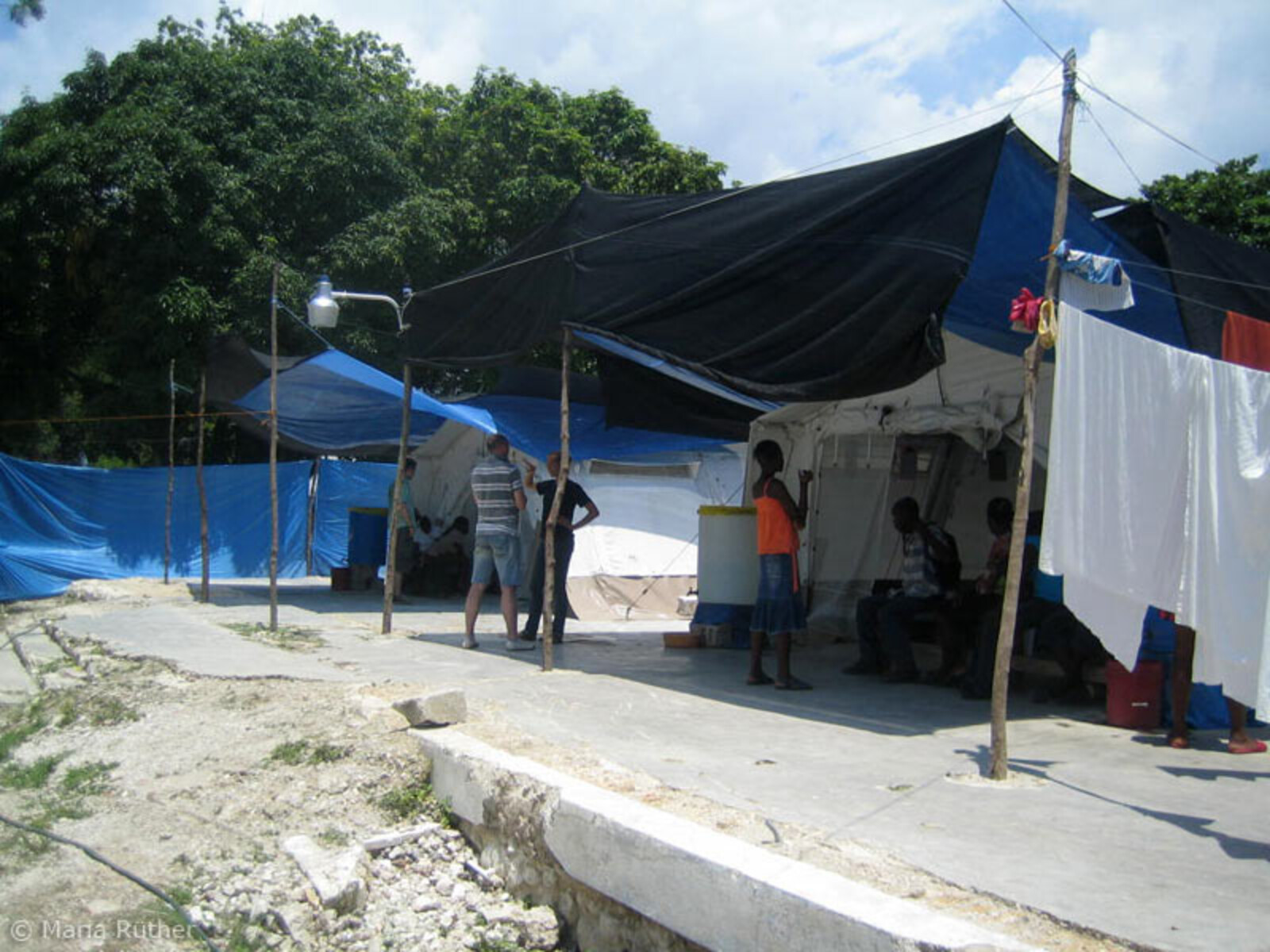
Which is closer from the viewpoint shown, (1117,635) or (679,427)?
(1117,635)

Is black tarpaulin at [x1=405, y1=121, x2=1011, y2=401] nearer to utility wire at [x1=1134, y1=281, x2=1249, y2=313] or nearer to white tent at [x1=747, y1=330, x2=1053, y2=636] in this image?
utility wire at [x1=1134, y1=281, x2=1249, y2=313]

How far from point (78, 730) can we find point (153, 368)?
41.3 feet

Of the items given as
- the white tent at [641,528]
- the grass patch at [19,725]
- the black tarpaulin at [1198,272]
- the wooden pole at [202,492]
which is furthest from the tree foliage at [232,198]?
the black tarpaulin at [1198,272]

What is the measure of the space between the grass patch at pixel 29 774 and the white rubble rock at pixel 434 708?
2.01m

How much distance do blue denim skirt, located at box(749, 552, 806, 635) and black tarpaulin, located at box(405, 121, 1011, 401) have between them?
124 cm

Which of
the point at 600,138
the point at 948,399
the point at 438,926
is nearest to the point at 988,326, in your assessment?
the point at 948,399

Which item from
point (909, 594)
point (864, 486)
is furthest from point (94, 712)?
point (864, 486)

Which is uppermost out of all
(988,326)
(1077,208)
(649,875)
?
(1077,208)

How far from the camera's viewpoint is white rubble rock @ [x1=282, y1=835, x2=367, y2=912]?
441cm

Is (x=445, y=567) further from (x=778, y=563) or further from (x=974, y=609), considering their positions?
(x=974, y=609)

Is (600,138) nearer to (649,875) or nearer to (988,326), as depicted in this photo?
(988,326)

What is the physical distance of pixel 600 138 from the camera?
73.6ft

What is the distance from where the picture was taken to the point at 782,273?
6.39m

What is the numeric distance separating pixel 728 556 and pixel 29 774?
18.0 feet
